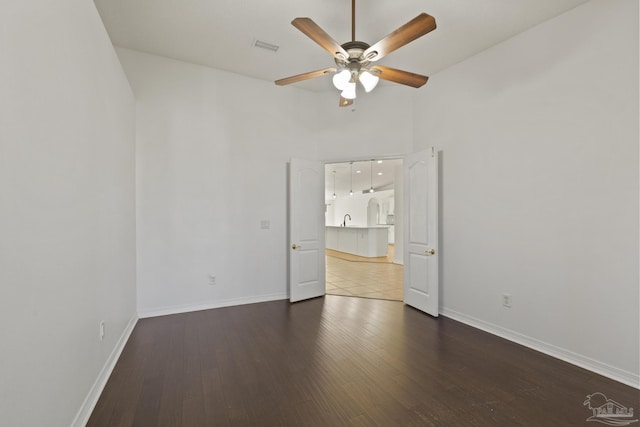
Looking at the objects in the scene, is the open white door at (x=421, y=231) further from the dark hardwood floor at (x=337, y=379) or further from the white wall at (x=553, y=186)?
the dark hardwood floor at (x=337, y=379)

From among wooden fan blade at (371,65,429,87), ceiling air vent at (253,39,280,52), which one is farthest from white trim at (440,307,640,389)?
ceiling air vent at (253,39,280,52)

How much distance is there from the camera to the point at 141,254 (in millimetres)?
3682

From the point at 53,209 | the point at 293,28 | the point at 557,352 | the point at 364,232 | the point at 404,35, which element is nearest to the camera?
the point at 53,209

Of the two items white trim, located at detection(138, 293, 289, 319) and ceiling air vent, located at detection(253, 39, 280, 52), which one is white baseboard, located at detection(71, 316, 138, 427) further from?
ceiling air vent, located at detection(253, 39, 280, 52)

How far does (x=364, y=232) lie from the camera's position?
958 centimetres

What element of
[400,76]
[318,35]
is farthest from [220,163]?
[400,76]

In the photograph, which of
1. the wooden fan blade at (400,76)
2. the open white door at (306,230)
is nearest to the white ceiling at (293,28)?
the wooden fan blade at (400,76)

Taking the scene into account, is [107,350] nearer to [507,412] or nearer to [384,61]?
[507,412]

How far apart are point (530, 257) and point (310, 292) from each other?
294 centimetres

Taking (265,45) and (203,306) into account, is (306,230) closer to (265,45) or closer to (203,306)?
(203,306)

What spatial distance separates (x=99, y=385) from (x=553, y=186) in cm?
424

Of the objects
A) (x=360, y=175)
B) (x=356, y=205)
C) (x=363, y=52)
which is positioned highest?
(x=360, y=175)

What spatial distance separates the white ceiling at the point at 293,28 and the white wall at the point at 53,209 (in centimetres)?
85

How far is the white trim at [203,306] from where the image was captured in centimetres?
372
